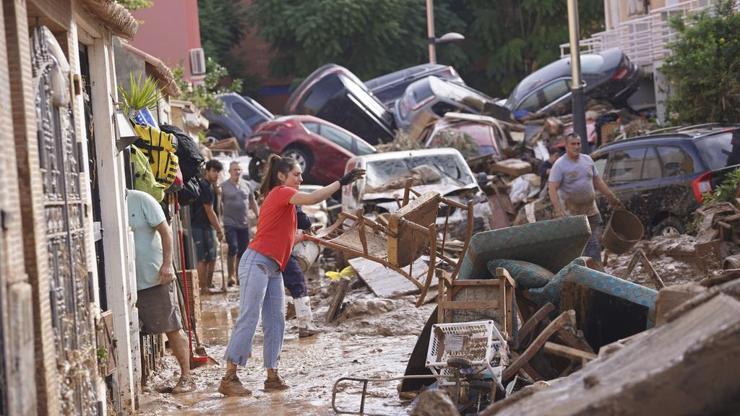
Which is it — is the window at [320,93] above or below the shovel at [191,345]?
above

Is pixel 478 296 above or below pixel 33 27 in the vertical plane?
below

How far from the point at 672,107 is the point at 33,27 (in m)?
16.7

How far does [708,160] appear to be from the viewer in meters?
15.8

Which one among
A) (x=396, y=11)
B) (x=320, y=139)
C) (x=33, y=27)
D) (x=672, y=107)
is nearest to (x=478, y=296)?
(x=33, y=27)

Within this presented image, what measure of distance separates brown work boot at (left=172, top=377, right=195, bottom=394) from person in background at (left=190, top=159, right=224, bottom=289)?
22.4 feet

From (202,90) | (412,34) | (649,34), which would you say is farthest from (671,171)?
(412,34)

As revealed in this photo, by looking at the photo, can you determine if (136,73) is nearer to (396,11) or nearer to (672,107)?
(672,107)

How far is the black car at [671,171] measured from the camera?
15.8 m

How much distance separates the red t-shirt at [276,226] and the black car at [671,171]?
23.9 ft

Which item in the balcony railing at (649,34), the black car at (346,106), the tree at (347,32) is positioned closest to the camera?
the balcony railing at (649,34)

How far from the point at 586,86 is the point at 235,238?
428 inches

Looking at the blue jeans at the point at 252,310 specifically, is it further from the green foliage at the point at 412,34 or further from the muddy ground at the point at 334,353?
the green foliage at the point at 412,34

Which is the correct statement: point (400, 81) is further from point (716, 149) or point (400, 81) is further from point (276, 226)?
point (276, 226)

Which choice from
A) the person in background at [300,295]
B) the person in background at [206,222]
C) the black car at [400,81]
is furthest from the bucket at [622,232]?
the black car at [400,81]
